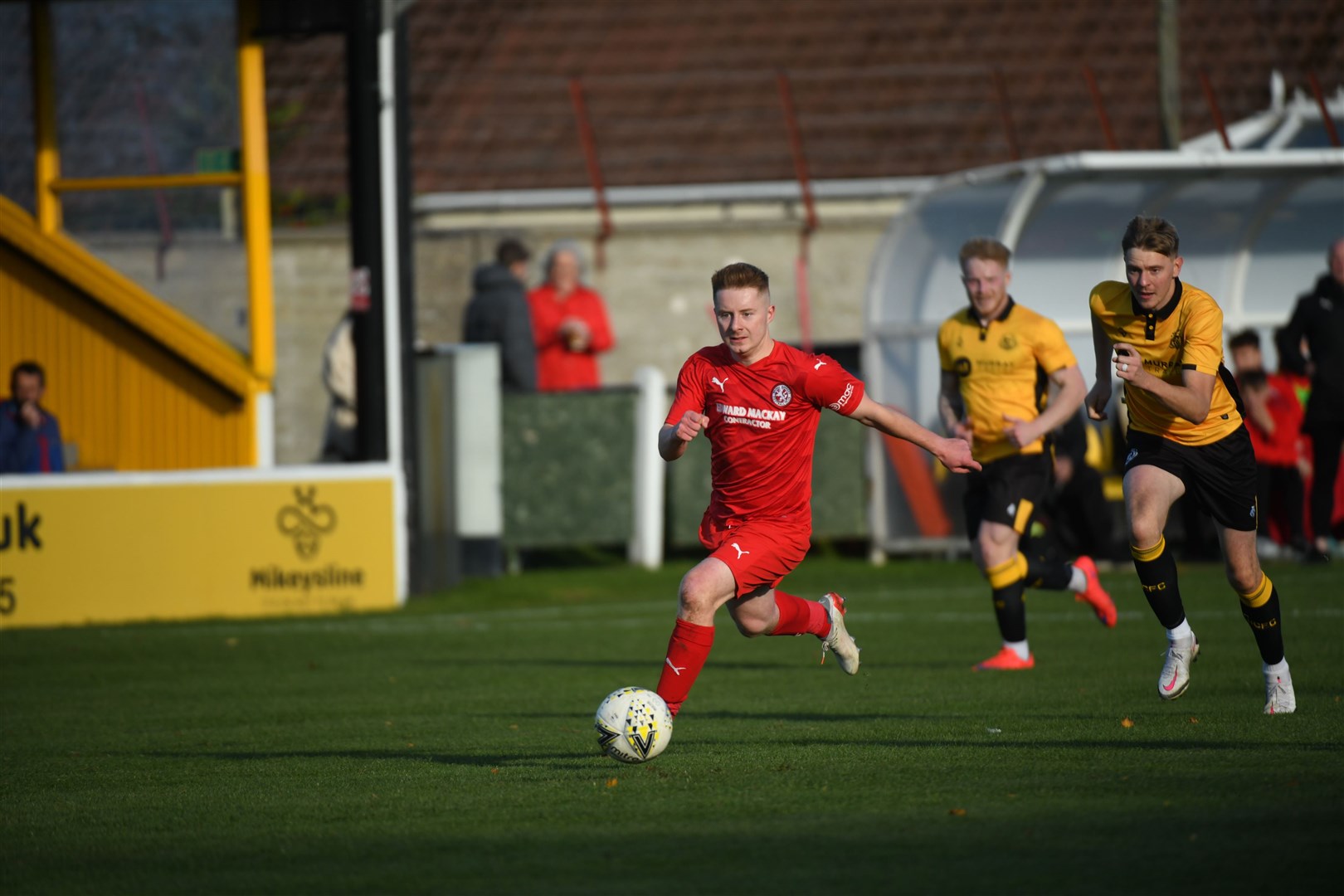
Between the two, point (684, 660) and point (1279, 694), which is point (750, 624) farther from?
point (1279, 694)

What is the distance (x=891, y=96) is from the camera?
23.1 meters

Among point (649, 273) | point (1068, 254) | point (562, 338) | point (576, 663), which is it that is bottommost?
point (576, 663)

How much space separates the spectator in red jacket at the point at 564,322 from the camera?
59.4 ft

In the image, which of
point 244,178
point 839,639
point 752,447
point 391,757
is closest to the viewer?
point 752,447

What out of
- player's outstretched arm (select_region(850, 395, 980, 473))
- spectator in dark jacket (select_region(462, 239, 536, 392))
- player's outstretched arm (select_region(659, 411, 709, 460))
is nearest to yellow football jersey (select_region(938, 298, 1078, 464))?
player's outstretched arm (select_region(850, 395, 980, 473))

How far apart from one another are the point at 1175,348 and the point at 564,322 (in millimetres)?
10717

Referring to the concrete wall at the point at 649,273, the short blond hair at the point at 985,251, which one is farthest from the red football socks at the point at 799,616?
the concrete wall at the point at 649,273

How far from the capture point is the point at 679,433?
673cm

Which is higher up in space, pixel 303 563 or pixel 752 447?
pixel 752 447

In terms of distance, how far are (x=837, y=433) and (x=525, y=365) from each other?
295 cm

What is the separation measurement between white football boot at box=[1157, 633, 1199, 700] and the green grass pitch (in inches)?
8.7

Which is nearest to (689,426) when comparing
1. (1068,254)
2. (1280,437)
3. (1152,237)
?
(1152,237)

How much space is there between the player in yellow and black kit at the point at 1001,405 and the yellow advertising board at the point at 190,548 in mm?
5741

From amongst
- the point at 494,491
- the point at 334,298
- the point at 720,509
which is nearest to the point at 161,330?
the point at 494,491
